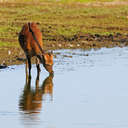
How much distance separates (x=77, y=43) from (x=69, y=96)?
9440 mm

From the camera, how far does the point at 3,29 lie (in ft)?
75.9

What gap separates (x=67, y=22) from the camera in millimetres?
27328

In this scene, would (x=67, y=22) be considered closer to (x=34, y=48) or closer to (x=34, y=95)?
(x=34, y=48)

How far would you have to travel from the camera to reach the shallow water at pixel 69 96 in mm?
9438

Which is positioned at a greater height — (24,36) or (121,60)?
(24,36)

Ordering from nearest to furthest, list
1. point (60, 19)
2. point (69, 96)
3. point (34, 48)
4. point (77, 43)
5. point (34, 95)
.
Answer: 1. point (69, 96)
2. point (34, 95)
3. point (34, 48)
4. point (77, 43)
5. point (60, 19)

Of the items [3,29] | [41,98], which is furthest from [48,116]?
[3,29]

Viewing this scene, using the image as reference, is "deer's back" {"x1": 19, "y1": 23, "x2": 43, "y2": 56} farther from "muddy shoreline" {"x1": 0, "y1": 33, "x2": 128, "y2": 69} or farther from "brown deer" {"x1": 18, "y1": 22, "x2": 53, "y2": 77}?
"muddy shoreline" {"x1": 0, "y1": 33, "x2": 128, "y2": 69}

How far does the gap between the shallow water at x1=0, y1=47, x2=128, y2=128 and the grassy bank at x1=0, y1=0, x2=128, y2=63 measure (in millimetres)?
2756

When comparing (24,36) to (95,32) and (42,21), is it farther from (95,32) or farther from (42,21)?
(42,21)

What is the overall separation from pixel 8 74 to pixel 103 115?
15.5ft

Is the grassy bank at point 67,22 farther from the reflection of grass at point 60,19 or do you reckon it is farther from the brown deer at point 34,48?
the brown deer at point 34,48

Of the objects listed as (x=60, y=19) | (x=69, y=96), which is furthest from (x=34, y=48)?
(x=60, y=19)

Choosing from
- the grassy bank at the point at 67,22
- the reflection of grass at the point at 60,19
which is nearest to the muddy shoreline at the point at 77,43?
the grassy bank at the point at 67,22
